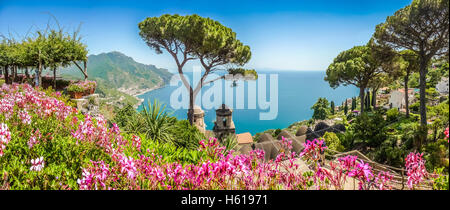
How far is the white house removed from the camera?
196 centimetres

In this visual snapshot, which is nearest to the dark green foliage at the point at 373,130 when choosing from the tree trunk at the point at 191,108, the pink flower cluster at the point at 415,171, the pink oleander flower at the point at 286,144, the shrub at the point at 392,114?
the shrub at the point at 392,114

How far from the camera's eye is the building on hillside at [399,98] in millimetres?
1946

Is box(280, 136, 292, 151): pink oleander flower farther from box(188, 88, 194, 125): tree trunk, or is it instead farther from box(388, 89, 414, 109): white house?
box(188, 88, 194, 125): tree trunk

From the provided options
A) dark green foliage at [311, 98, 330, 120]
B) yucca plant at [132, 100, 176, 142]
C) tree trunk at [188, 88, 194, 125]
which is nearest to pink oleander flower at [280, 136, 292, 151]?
yucca plant at [132, 100, 176, 142]

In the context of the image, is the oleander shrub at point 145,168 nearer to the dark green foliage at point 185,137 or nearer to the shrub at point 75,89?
the dark green foliage at point 185,137

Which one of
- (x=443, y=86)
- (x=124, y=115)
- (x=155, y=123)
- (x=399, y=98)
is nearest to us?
(x=443, y=86)

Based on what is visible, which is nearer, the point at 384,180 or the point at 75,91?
the point at 384,180

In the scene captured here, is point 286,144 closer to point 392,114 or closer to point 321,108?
point 392,114

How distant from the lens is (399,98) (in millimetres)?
2125

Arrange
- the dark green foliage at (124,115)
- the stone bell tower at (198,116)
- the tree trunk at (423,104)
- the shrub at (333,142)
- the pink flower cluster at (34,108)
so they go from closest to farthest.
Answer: the tree trunk at (423,104) → the shrub at (333,142) → the pink flower cluster at (34,108) → the dark green foliage at (124,115) → the stone bell tower at (198,116)

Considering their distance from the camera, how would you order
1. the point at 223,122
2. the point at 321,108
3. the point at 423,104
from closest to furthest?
the point at 423,104, the point at 223,122, the point at 321,108

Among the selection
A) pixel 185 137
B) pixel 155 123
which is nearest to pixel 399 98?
pixel 185 137
